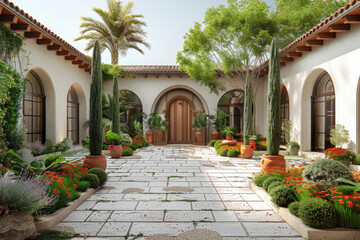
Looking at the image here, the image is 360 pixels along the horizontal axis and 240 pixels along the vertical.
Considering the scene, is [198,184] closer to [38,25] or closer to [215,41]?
[38,25]

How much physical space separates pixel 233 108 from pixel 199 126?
7.25ft

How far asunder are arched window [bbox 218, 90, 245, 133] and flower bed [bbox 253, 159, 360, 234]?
10286 millimetres

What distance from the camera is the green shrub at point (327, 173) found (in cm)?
364

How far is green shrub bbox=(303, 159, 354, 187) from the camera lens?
3.64 meters

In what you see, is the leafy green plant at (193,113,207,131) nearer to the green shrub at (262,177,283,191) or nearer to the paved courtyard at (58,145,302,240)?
the paved courtyard at (58,145,302,240)

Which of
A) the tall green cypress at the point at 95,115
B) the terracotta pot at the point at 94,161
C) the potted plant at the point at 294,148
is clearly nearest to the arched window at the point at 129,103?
the potted plant at the point at 294,148

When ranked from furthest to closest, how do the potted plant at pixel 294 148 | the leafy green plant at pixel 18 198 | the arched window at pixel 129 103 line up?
the arched window at pixel 129 103 → the potted plant at pixel 294 148 → the leafy green plant at pixel 18 198

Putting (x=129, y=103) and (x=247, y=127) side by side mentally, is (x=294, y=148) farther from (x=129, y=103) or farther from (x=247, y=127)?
(x=129, y=103)

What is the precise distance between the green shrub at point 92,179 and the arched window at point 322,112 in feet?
25.4

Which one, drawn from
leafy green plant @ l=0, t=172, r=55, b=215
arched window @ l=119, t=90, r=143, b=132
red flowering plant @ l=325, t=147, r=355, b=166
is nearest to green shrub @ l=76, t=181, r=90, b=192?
leafy green plant @ l=0, t=172, r=55, b=215

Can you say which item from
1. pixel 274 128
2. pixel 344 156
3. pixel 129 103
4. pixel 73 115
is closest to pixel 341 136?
pixel 344 156

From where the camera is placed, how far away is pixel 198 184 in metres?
5.44

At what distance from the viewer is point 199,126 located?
14.5 metres

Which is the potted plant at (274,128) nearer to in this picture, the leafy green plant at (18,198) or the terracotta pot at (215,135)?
the leafy green plant at (18,198)
